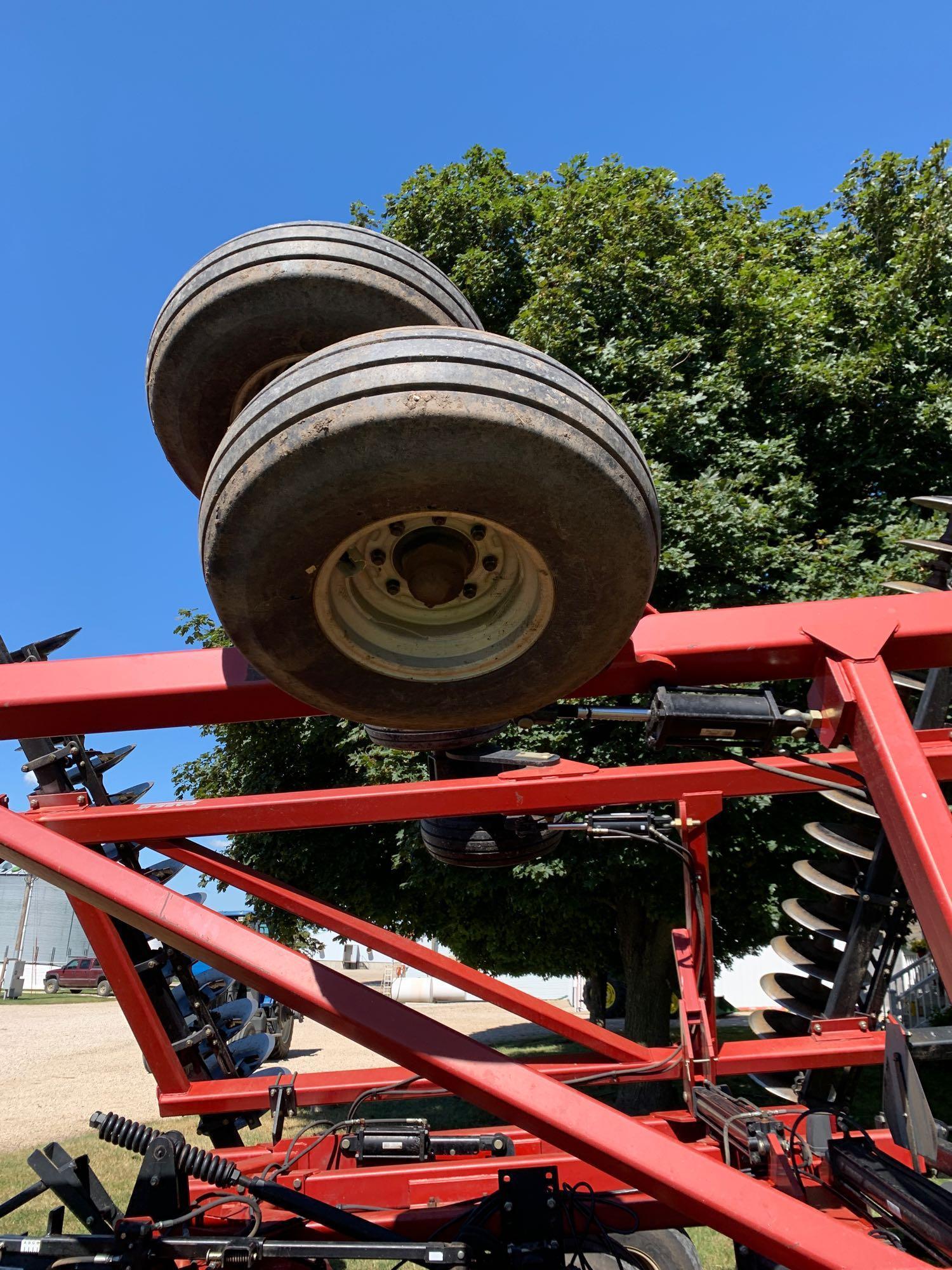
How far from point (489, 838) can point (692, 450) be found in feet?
17.7

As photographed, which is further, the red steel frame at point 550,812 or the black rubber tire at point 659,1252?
the black rubber tire at point 659,1252

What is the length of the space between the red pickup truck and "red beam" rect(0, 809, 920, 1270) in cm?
3098

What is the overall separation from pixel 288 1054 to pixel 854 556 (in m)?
12.3

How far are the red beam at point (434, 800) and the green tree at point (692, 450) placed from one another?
3882mm

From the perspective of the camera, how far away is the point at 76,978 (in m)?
30.1

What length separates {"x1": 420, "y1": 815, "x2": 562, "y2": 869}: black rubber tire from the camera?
4.23 meters

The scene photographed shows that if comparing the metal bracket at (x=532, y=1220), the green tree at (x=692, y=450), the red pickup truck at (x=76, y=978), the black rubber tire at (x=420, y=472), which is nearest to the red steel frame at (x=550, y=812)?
the metal bracket at (x=532, y=1220)

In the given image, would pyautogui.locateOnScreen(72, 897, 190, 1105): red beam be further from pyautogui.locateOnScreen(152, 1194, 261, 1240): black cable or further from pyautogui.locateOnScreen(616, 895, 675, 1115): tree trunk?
pyautogui.locateOnScreen(616, 895, 675, 1115): tree trunk

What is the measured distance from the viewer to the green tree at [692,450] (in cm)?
794

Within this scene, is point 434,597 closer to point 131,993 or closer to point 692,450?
point 131,993

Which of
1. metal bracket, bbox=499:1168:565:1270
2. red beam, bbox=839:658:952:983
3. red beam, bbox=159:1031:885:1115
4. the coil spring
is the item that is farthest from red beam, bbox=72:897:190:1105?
red beam, bbox=839:658:952:983

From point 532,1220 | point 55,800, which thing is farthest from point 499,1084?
point 55,800

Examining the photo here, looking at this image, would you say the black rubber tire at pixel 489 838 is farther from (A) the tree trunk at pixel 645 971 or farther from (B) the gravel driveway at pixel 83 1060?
(A) the tree trunk at pixel 645 971

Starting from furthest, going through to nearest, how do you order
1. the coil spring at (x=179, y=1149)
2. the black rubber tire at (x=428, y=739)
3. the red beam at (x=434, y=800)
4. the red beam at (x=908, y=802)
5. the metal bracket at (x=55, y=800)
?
the metal bracket at (x=55, y=800) < the red beam at (x=434, y=800) < the black rubber tire at (x=428, y=739) < the coil spring at (x=179, y=1149) < the red beam at (x=908, y=802)
